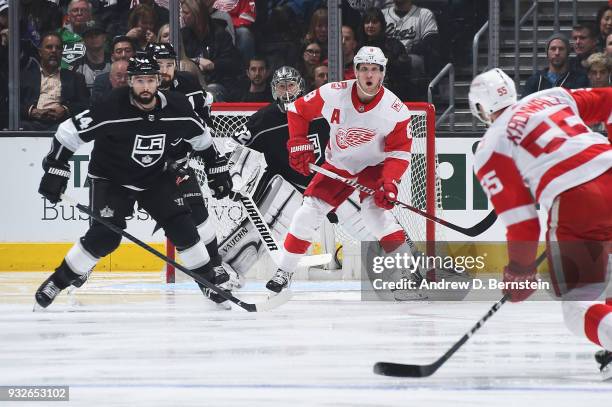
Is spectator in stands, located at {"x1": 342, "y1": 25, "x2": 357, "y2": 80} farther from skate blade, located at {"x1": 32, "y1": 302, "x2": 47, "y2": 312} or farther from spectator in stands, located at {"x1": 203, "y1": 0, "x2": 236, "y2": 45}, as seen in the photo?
skate blade, located at {"x1": 32, "y1": 302, "x2": 47, "y2": 312}

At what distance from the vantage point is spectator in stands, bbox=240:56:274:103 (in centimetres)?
850

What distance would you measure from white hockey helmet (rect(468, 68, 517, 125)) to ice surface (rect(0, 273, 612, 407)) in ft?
2.65

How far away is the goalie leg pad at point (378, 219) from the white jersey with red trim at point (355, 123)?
0.19m

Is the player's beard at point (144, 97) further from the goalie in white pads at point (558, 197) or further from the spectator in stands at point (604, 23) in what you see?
the spectator in stands at point (604, 23)

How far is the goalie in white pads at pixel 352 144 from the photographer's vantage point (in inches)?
256

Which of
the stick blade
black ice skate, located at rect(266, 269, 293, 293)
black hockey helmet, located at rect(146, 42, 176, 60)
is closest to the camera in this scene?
the stick blade

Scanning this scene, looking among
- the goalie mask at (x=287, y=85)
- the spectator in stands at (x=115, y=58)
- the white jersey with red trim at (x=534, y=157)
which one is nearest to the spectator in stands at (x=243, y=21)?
the spectator in stands at (x=115, y=58)

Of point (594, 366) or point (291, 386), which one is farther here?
point (594, 366)

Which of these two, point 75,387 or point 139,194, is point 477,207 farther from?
point 75,387

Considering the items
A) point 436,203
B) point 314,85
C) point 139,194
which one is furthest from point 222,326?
point 314,85

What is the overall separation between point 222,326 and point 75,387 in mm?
1789

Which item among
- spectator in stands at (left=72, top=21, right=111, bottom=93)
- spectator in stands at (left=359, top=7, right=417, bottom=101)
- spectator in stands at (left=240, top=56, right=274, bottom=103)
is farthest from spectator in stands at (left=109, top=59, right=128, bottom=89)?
spectator in stands at (left=359, top=7, right=417, bottom=101)

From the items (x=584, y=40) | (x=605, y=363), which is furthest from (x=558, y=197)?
(x=584, y=40)

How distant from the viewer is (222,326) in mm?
5648
